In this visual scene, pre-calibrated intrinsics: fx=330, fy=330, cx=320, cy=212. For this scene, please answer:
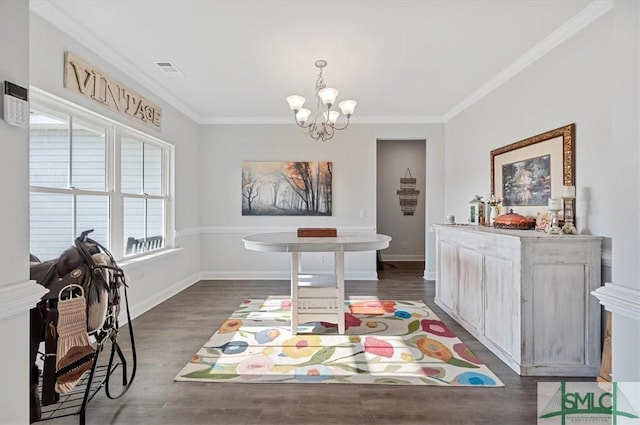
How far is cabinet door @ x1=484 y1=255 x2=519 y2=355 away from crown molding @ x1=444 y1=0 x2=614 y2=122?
1898mm

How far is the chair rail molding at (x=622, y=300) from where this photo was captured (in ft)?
3.87

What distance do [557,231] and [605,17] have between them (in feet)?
5.08

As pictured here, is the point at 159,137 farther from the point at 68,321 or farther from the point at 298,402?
the point at 298,402

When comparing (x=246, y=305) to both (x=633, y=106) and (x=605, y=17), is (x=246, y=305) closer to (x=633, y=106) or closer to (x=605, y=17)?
(x=633, y=106)

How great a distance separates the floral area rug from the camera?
2.36m

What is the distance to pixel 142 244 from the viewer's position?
13.0 feet

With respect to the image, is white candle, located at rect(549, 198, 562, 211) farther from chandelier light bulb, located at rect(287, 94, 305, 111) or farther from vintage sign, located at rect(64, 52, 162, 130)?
vintage sign, located at rect(64, 52, 162, 130)

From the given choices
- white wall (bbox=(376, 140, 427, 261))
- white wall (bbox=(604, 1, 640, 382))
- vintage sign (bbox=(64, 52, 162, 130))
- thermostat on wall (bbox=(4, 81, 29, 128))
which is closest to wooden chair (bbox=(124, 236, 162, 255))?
vintage sign (bbox=(64, 52, 162, 130))

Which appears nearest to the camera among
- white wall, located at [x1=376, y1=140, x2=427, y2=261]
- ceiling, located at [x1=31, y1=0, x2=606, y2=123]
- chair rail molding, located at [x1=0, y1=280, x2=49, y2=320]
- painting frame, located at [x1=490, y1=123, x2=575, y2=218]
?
chair rail molding, located at [x1=0, y1=280, x2=49, y2=320]

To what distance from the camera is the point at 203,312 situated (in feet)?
12.4

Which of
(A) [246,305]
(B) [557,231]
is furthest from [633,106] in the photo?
(A) [246,305]

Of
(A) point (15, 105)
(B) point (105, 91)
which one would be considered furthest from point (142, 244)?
(A) point (15, 105)

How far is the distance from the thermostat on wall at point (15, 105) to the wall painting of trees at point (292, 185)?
14.0ft

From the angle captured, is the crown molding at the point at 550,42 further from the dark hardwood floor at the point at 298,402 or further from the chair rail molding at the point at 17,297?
the chair rail molding at the point at 17,297
